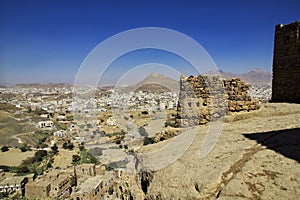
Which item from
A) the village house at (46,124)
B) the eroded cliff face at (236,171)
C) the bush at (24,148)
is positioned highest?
the eroded cliff face at (236,171)

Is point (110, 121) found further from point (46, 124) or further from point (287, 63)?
point (287, 63)

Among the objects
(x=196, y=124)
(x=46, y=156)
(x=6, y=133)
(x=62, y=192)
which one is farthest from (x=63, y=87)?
(x=196, y=124)

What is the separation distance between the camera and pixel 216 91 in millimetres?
6781

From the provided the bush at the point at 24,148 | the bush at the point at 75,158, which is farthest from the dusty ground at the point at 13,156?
the bush at the point at 75,158

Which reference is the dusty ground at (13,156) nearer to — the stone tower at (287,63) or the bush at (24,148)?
the bush at (24,148)

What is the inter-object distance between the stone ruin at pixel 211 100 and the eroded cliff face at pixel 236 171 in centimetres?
181

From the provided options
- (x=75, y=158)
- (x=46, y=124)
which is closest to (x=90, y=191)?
(x=75, y=158)

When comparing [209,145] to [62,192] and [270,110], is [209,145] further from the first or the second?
[62,192]

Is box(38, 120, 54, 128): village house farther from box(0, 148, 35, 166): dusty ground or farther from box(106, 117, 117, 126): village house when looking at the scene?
box(106, 117, 117, 126): village house

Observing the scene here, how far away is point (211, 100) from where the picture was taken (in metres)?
6.77

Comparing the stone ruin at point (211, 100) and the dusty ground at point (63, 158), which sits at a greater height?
the stone ruin at point (211, 100)

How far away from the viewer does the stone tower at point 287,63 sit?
329 inches

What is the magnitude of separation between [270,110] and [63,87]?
480 feet

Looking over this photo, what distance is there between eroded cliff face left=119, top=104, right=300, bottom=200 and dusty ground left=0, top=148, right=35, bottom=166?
43.8m
